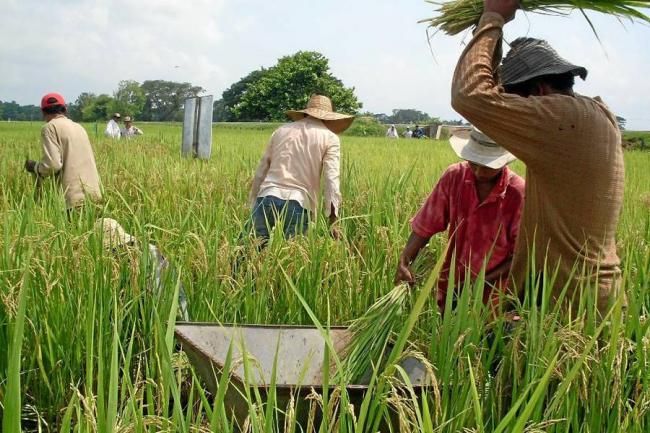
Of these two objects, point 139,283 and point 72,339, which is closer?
point 72,339

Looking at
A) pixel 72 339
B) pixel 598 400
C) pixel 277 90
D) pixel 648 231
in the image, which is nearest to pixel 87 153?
pixel 72 339

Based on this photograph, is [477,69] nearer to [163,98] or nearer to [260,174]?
[260,174]

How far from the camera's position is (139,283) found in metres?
2.33

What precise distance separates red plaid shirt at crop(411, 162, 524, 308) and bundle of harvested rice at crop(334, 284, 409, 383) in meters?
0.50

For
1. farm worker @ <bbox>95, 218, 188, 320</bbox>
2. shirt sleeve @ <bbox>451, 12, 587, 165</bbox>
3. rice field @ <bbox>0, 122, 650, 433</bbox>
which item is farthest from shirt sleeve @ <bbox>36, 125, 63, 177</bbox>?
shirt sleeve @ <bbox>451, 12, 587, 165</bbox>

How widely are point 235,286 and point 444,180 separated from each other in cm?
86

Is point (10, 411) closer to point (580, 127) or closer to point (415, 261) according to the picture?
point (580, 127)

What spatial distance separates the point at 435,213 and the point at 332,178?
1455 millimetres

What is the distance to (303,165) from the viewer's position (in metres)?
4.04

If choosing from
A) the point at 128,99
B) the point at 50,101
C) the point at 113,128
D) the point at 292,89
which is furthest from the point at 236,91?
the point at 50,101

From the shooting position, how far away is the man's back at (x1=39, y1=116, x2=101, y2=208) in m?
4.55

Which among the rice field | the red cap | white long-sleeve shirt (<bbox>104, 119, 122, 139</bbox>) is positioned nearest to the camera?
the rice field

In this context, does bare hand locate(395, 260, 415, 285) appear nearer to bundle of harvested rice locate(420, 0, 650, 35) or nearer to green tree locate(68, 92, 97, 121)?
bundle of harvested rice locate(420, 0, 650, 35)

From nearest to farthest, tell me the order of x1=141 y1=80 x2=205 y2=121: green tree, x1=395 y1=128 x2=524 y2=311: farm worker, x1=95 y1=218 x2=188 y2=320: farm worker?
x1=95 y1=218 x2=188 y2=320: farm worker → x1=395 y1=128 x2=524 y2=311: farm worker → x1=141 y1=80 x2=205 y2=121: green tree
